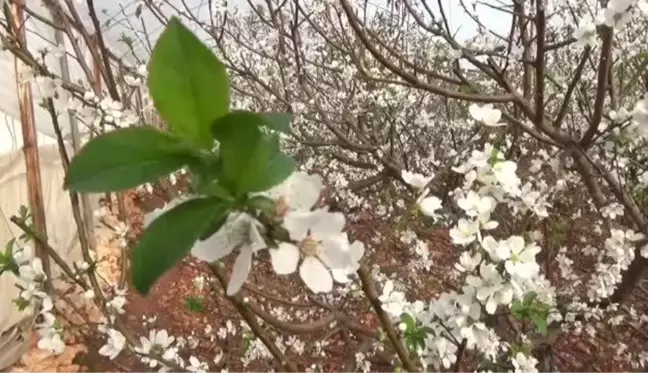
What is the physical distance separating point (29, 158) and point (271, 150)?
13.0 feet

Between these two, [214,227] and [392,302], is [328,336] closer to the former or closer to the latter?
[392,302]

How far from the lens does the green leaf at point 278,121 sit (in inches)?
17.1

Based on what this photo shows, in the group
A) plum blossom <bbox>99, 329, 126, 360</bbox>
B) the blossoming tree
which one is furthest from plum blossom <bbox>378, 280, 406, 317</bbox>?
plum blossom <bbox>99, 329, 126, 360</bbox>

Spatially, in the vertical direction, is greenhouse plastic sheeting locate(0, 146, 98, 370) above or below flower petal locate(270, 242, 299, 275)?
above

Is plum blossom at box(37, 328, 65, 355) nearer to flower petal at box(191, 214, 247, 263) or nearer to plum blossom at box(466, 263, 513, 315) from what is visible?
plum blossom at box(466, 263, 513, 315)

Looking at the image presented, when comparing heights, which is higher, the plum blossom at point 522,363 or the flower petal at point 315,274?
the plum blossom at point 522,363

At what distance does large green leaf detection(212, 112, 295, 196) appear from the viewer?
425 mm

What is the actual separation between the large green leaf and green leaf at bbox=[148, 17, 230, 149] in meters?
0.01

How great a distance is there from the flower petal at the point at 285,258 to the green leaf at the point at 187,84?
9cm

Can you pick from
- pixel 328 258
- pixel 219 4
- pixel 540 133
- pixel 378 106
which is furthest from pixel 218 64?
pixel 219 4

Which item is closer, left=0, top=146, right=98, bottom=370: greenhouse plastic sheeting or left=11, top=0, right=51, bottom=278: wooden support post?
left=11, top=0, right=51, bottom=278: wooden support post

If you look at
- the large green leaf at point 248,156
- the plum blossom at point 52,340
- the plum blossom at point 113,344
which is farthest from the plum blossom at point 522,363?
the large green leaf at point 248,156

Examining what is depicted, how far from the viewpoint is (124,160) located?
1.39 feet

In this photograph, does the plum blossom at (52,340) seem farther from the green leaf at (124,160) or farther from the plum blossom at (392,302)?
the green leaf at (124,160)
